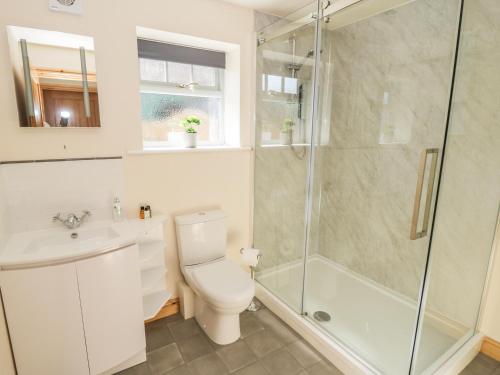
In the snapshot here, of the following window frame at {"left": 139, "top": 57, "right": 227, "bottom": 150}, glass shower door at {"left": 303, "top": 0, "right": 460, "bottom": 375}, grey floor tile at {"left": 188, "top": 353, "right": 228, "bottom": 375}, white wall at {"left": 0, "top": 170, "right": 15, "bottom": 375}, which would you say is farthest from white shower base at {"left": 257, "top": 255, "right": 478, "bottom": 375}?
white wall at {"left": 0, "top": 170, "right": 15, "bottom": 375}

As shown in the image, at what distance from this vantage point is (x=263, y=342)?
1940 millimetres

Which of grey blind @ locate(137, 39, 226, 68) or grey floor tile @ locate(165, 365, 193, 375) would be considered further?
grey blind @ locate(137, 39, 226, 68)

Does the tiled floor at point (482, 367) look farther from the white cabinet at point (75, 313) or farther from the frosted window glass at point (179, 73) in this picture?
the frosted window glass at point (179, 73)

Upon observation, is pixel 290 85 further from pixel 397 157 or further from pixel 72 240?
pixel 72 240

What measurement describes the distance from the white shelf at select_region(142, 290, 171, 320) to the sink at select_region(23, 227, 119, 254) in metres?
0.56

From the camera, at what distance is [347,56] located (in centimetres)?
235

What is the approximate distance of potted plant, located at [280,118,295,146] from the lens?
7.77ft

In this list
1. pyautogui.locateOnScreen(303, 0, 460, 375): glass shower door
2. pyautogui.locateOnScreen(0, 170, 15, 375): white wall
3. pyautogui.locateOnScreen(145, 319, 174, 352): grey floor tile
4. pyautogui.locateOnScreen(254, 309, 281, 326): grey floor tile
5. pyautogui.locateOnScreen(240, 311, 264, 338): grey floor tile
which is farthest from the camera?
pyautogui.locateOnScreen(254, 309, 281, 326): grey floor tile

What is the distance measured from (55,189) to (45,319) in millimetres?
733

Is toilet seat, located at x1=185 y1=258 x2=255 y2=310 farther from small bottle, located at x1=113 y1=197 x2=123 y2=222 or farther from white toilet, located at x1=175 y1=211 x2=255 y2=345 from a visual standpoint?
small bottle, located at x1=113 y1=197 x2=123 y2=222

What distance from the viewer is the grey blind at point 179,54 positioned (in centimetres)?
200

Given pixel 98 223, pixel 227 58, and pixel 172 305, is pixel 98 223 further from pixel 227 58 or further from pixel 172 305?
pixel 227 58

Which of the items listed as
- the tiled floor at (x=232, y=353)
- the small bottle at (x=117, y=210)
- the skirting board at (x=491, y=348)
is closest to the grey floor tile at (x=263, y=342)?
the tiled floor at (x=232, y=353)

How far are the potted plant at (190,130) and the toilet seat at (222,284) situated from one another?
3.07 ft
